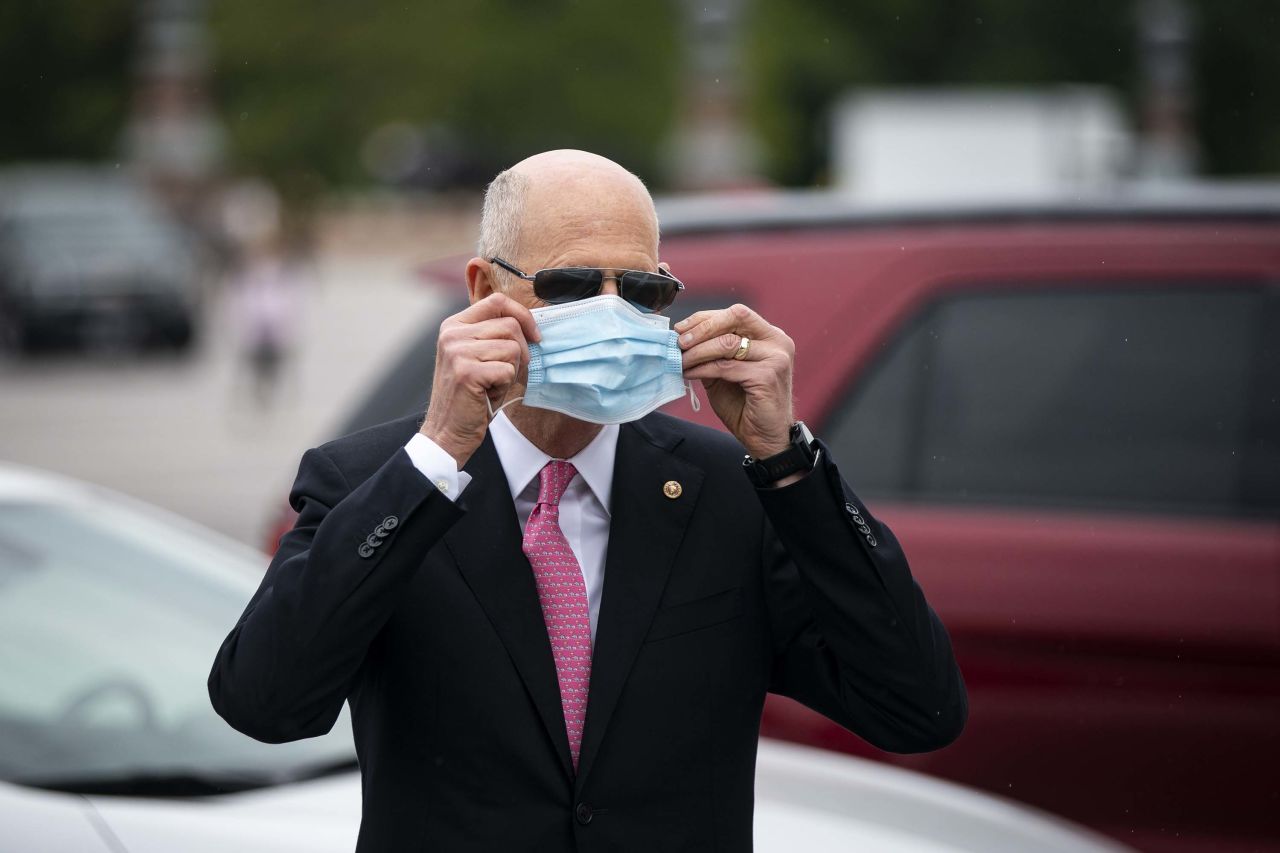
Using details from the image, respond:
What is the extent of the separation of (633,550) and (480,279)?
0.44 m

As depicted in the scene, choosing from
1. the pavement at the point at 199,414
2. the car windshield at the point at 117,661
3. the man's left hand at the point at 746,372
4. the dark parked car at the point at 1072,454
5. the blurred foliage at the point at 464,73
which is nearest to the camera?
the man's left hand at the point at 746,372

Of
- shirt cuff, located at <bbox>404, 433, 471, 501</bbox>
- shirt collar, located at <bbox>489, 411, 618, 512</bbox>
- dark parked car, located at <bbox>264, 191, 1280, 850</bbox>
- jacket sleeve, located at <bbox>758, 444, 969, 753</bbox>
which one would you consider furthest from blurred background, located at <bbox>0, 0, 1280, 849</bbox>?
shirt cuff, located at <bbox>404, 433, 471, 501</bbox>

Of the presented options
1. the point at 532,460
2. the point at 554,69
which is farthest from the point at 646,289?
the point at 554,69

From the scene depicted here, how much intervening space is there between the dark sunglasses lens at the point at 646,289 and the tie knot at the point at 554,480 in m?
0.25

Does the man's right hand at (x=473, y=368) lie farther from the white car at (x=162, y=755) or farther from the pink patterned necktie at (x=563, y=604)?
the white car at (x=162, y=755)

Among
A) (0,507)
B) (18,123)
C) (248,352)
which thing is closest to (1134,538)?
(0,507)

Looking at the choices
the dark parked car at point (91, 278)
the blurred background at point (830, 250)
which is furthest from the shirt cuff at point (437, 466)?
the dark parked car at point (91, 278)

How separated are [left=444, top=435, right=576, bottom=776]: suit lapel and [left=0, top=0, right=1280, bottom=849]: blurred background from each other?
1712 millimetres

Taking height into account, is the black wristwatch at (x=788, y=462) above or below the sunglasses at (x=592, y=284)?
below

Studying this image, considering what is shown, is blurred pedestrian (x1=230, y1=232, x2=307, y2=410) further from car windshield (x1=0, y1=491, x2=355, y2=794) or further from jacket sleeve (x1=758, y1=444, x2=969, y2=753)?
jacket sleeve (x1=758, y1=444, x2=969, y2=753)

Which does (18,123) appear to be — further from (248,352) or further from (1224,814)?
(1224,814)

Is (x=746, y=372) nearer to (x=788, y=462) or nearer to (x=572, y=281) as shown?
(x=788, y=462)

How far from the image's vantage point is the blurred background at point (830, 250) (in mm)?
3645

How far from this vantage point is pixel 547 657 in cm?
218
